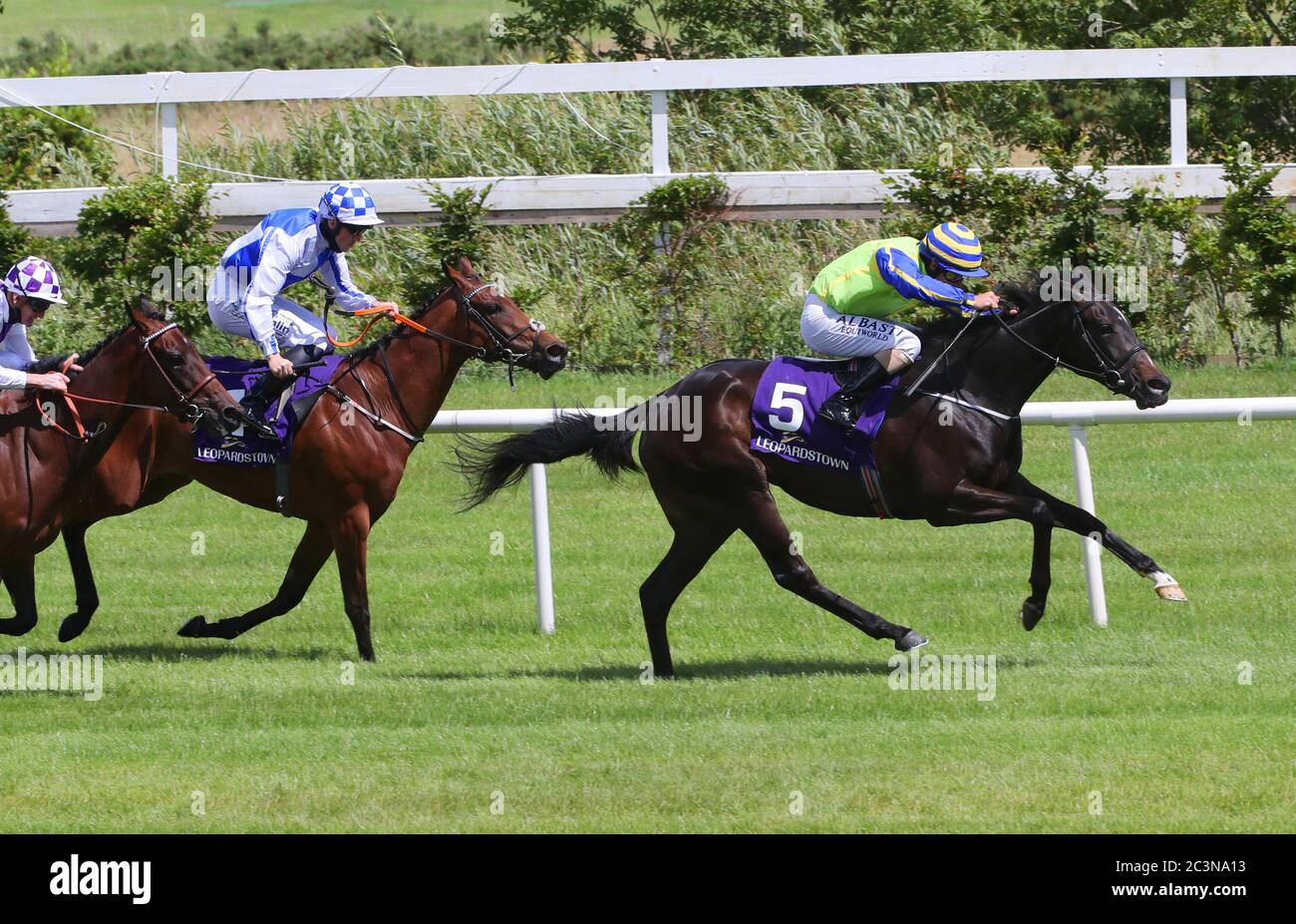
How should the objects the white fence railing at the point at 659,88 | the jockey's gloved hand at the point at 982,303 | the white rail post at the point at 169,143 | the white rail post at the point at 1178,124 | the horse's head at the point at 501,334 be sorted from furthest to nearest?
the white rail post at the point at 169,143, the white fence railing at the point at 659,88, the white rail post at the point at 1178,124, the horse's head at the point at 501,334, the jockey's gloved hand at the point at 982,303

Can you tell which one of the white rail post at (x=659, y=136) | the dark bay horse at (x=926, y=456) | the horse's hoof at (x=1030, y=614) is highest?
the white rail post at (x=659, y=136)

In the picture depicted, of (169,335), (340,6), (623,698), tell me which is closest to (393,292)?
(169,335)

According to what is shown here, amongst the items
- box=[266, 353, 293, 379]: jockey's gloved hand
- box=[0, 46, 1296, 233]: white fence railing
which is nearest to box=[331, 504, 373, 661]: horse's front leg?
box=[266, 353, 293, 379]: jockey's gloved hand

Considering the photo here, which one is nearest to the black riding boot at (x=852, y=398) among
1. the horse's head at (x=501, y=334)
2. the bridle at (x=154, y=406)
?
the horse's head at (x=501, y=334)

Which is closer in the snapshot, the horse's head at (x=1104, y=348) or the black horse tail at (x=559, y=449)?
the horse's head at (x=1104, y=348)

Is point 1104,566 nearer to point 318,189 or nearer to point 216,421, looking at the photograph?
point 216,421

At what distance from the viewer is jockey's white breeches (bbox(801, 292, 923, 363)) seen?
7.94 m

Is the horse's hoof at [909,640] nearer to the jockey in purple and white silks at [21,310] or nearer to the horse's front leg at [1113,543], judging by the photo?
the horse's front leg at [1113,543]

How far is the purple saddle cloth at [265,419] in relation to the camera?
8.38 m

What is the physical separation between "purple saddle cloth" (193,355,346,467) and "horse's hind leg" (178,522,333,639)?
392 mm

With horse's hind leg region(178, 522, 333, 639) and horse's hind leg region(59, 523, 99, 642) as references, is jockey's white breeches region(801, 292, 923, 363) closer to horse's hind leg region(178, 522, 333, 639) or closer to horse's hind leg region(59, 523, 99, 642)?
horse's hind leg region(178, 522, 333, 639)

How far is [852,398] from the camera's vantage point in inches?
310

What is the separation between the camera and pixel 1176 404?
8406 millimetres

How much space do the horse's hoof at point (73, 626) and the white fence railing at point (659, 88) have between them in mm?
5141
